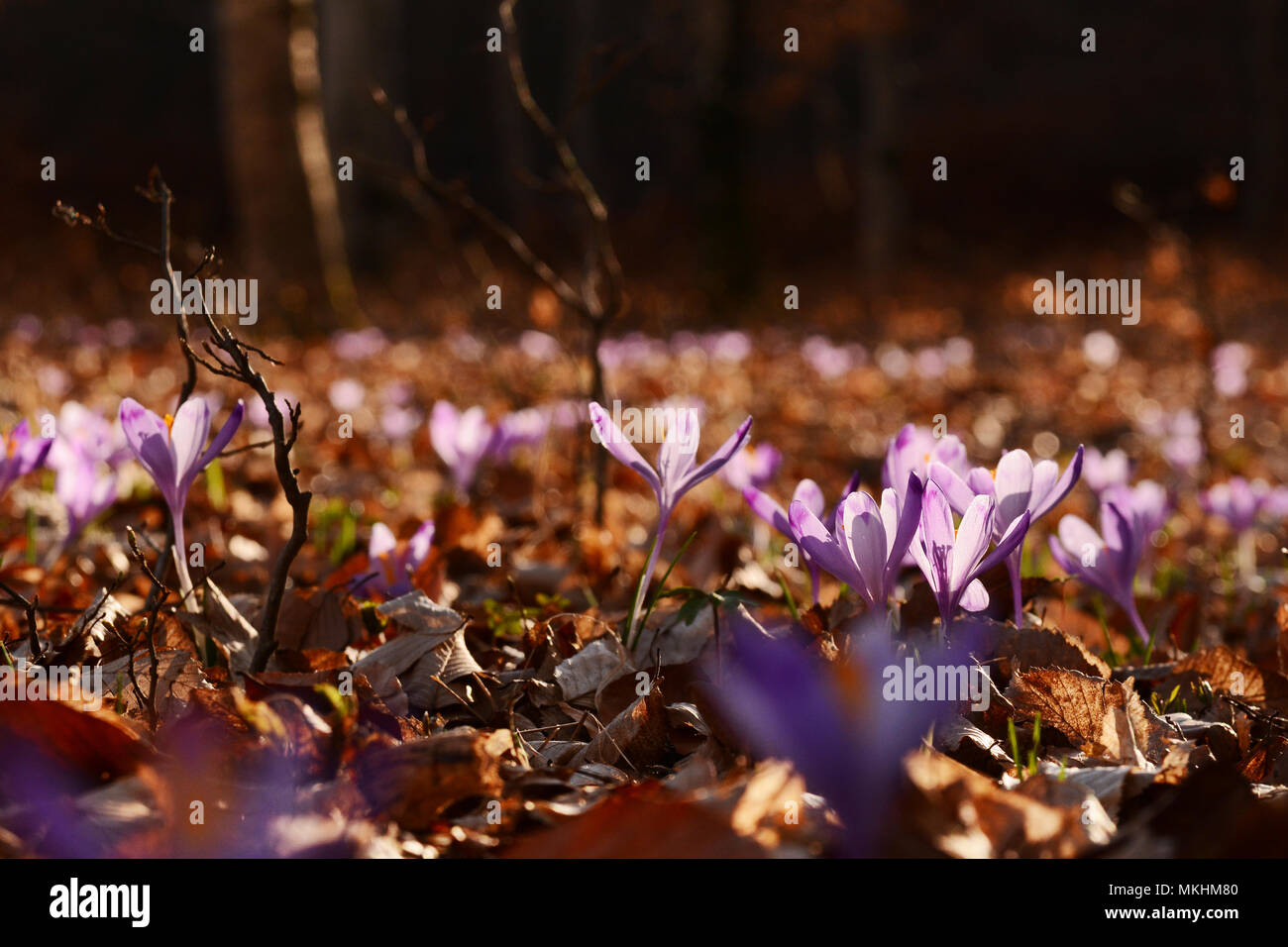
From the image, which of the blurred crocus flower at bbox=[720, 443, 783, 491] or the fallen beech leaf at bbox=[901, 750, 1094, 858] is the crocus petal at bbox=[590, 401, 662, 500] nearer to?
the fallen beech leaf at bbox=[901, 750, 1094, 858]

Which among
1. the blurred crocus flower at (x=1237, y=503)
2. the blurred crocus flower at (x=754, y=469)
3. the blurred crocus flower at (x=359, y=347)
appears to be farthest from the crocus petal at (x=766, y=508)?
the blurred crocus flower at (x=359, y=347)

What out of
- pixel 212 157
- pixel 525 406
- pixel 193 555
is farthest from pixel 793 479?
pixel 212 157

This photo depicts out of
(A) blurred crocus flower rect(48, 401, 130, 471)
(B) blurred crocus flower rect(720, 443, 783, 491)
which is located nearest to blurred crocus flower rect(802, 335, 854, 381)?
(B) blurred crocus flower rect(720, 443, 783, 491)

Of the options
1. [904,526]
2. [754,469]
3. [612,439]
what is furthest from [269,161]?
[904,526]

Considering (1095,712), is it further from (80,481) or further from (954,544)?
(80,481)
